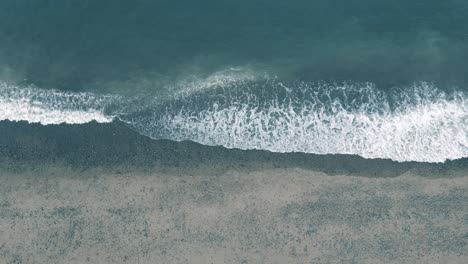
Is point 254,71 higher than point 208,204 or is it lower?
higher

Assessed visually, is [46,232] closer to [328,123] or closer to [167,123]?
[167,123]

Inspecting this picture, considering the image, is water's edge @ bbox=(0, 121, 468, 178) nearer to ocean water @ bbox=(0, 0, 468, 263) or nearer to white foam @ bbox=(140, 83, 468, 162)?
ocean water @ bbox=(0, 0, 468, 263)

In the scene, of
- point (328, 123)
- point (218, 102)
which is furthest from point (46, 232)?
point (328, 123)

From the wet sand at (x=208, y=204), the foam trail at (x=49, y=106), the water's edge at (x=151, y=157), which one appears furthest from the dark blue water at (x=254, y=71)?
the wet sand at (x=208, y=204)

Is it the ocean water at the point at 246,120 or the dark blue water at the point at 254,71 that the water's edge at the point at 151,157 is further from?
the dark blue water at the point at 254,71

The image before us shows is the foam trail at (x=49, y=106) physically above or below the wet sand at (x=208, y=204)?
above

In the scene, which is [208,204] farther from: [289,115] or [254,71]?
[254,71]

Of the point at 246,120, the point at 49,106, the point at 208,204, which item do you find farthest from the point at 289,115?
the point at 49,106
